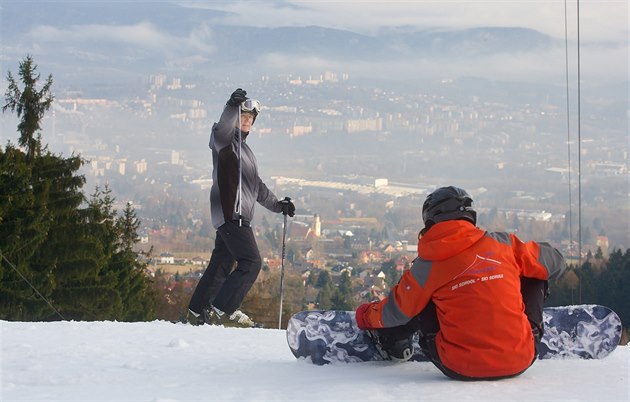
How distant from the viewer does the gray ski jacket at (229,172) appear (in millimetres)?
7555

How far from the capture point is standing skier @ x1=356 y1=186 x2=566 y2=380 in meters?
4.32

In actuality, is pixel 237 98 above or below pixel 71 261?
above

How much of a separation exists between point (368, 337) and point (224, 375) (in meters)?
0.80

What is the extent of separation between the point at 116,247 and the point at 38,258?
18.5ft

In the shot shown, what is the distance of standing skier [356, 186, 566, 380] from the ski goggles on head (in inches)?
129

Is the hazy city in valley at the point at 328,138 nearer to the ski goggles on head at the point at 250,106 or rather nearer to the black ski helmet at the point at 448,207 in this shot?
the ski goggles on head at the point at 250,106

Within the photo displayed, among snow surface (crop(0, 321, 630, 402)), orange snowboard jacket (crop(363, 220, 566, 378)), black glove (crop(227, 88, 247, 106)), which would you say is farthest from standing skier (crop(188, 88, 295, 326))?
orange snowboard jacket (crop(363, 220, 566, 378))

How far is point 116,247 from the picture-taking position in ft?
105

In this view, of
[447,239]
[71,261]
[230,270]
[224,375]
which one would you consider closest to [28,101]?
[71,261]

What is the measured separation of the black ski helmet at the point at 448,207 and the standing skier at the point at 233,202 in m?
3.26

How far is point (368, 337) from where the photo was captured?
5168 mm

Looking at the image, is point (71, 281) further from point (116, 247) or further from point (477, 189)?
point (477, 189)

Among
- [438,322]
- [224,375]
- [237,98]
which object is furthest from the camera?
[237,98]

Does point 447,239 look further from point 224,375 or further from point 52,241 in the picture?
point 52,241
